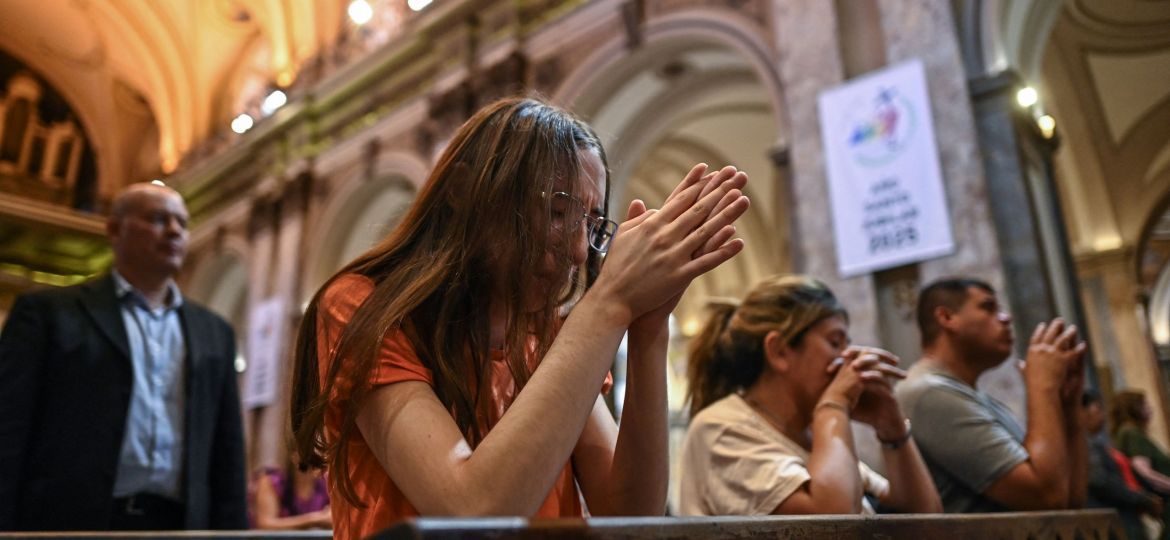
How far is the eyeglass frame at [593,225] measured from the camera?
111 centimetres

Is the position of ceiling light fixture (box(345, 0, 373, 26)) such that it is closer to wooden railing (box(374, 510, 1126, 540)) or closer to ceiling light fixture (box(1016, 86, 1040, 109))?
ceiling light fixture (box(1016, 86, 1040, 109))

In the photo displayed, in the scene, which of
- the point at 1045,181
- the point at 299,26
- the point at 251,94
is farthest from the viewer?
the point at 251,94

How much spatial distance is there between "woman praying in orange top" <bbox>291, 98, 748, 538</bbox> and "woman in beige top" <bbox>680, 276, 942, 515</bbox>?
25.7 inches

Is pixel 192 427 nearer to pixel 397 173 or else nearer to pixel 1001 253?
pixel 1001 253

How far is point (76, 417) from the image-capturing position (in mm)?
2215

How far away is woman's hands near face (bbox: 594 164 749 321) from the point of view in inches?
37.9

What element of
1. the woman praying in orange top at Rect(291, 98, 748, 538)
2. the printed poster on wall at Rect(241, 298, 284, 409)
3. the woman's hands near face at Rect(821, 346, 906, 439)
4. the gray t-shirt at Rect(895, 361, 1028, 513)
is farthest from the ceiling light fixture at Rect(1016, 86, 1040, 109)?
the printed poster on wall at Rect(241, 298, 284, 409)

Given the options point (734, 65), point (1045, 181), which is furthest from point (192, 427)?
point (734, 65)

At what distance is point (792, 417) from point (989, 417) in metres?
0.53

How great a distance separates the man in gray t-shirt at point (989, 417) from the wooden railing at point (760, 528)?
0.40 m

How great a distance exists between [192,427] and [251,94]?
34.5 ft

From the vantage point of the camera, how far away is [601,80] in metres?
6.95

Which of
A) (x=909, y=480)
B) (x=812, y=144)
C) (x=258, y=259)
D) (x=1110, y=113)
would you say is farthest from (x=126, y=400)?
(x=1110, y=113)

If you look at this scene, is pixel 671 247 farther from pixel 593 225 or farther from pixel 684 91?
pixel 684 91
